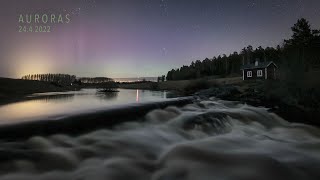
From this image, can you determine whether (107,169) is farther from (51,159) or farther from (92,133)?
(92,133)

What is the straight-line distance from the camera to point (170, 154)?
9.38 m

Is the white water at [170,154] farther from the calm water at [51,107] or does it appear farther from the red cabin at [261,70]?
the red cabin at [261,70]

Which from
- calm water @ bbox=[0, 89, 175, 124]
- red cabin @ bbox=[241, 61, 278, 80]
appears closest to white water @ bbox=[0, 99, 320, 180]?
calm water @ bbox=[0, 89, 175, 124]

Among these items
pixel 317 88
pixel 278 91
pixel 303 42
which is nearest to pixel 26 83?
pixel 278 91

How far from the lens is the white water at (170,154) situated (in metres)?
7.41

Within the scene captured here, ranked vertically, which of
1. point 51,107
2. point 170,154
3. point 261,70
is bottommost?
point 170,154

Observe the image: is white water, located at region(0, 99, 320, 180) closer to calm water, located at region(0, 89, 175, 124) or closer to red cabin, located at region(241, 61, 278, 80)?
calm water, located at region(0, 89, 175, 124)

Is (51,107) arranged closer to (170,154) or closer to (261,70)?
(170,154)

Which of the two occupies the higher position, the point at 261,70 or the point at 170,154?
the point at 261,70

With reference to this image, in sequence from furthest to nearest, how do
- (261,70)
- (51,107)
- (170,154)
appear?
(261,70) → (51,107) → (170,154)

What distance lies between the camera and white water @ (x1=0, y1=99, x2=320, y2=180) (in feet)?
24.3

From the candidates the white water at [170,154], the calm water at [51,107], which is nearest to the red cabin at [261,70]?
the calm water at [51,107]

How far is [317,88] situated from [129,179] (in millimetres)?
22989

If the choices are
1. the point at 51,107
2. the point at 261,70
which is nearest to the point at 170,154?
the point at 51,107
